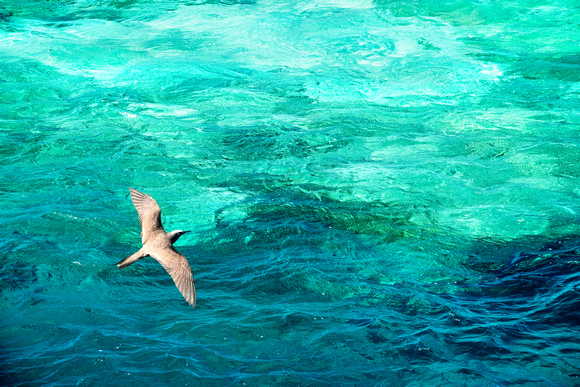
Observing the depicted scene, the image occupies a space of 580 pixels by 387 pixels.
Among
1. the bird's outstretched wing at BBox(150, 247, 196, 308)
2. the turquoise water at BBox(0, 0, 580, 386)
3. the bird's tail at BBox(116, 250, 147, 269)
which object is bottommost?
the turquoise water at BBox(0, 0, 580, 386)

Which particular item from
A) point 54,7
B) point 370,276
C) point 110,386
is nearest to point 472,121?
point 370,276

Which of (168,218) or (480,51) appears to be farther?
(480,51)

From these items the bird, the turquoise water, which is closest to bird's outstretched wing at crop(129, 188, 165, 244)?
the bird

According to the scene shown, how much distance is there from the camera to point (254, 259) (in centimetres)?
626

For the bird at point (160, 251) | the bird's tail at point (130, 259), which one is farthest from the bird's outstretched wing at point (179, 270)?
the bird's tail at point (130, 259)

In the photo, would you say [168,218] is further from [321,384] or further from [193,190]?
[321,384]

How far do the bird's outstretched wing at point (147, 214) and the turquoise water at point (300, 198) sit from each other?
105cm

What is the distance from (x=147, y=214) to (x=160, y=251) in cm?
59

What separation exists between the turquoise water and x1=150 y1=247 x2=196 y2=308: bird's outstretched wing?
1.01m

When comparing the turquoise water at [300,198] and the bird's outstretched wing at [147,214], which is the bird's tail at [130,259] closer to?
the bird's outstretched wing at [147,214]

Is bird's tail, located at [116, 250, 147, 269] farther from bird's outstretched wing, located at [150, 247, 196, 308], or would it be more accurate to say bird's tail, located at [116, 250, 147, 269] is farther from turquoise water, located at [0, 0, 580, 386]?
turquoise water, located at [0, 0, 580, 386]

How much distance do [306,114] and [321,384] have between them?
6.00 meters

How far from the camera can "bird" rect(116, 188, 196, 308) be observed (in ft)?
13.4

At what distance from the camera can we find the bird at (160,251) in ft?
13.4
